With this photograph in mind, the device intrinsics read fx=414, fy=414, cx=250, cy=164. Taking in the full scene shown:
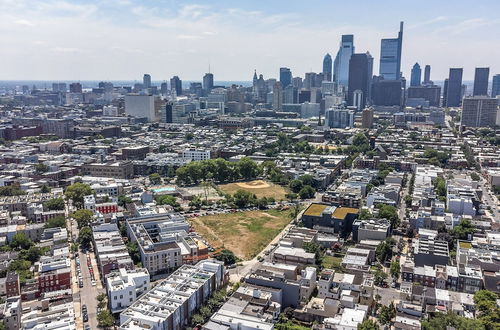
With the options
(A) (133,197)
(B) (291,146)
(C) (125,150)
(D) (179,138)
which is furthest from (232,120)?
(A) (133,197)

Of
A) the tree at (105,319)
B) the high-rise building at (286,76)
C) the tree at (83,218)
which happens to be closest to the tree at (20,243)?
the tree at (83,218)

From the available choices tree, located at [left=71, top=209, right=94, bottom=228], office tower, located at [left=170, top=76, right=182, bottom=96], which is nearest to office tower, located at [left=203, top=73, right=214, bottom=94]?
office tower, located at [left=170, top=76, right=182, bottom=96]

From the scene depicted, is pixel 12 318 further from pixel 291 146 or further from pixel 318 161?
pixel 291 146

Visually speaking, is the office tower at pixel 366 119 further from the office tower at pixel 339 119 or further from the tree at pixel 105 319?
the tree at pixel 105 319

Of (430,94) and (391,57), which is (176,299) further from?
(391,57)

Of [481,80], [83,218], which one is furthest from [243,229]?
[481,80]

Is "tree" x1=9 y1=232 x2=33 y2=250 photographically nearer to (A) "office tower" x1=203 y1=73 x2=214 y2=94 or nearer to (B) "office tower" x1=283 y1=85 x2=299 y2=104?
(B) "office tower" x1=283 y1=85 x2=299 y2=104

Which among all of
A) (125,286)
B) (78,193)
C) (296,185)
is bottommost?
(125,286)

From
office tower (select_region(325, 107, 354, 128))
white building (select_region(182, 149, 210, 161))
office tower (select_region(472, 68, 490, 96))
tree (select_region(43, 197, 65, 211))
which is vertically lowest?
tree (select_region(43, 197, 65, 211))
